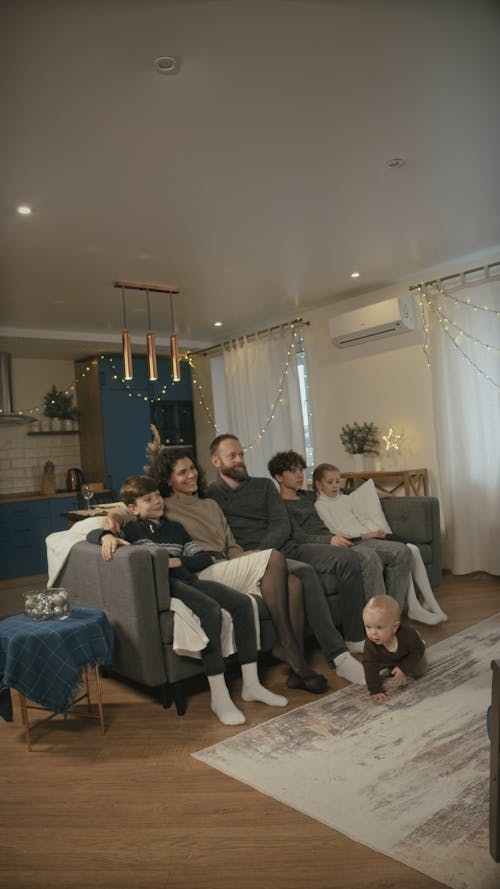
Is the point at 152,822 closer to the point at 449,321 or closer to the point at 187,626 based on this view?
the point at 187,626

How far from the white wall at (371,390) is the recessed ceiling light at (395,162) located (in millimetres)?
2162

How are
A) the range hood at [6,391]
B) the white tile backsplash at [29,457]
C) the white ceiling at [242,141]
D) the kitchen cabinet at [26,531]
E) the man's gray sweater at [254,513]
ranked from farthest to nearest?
the white tile backsplash at [29,457], the range hood at [6,391], the kitchen cabinet at [26,531], the man's gray sweater at [254,513], the white ceiling at [242,141]

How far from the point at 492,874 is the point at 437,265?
436cm

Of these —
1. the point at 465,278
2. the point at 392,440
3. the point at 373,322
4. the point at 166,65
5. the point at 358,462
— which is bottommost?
the point at 358,462

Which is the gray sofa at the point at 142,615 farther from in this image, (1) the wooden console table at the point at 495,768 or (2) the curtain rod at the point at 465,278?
(2) the curtain rod at the point at 465,278

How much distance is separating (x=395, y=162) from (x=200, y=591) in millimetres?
2235

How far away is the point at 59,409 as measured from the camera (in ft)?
23.6

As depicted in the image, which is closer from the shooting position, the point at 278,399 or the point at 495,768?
the point at 495,768

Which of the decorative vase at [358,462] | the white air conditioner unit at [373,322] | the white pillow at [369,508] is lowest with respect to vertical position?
the white pillow at [369,508]

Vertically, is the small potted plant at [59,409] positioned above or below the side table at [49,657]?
above

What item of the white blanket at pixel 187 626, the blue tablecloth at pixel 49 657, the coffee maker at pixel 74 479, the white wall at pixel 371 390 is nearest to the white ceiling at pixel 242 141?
the white wall at pixel 371 390

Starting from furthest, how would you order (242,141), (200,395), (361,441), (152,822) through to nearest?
1. (200,395)
2. (361,441)
3. (242,141)
4. (152,822)

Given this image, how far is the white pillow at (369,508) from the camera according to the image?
14.0ft

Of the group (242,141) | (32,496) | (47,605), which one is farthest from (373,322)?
(32,496)
